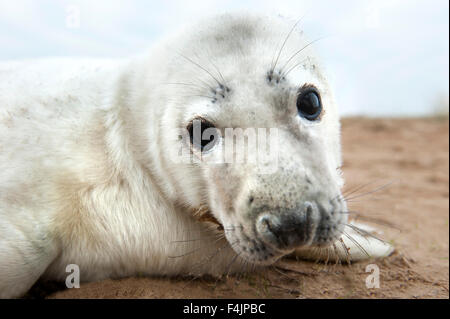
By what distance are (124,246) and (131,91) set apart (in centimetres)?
74

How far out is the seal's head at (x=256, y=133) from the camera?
1.47 m

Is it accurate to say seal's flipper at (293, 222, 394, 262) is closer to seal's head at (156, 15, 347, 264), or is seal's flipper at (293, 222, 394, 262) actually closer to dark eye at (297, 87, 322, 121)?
seal's head at (156, 15, 347, 264)

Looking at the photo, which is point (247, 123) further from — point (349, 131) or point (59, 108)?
point (349, 131)

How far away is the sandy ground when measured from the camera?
198cm

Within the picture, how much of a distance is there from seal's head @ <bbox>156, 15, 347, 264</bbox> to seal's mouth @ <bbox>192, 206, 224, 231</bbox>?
0.07 feet

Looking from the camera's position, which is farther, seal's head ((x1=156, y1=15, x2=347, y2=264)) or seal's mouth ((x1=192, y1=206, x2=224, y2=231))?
seal's mouth ((x1=192, y1=206, x2=224, y2=231))

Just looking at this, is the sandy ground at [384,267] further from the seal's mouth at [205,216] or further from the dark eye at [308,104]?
the dark eye at [308,104]

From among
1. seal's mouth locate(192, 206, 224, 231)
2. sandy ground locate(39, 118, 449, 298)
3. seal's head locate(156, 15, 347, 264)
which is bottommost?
sandy ground locate(39, 118, 449, 298)

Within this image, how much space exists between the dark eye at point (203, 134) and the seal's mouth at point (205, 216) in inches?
11.3

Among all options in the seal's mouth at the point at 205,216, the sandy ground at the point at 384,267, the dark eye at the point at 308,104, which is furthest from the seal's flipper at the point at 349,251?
the dark eye at the point at 308,104

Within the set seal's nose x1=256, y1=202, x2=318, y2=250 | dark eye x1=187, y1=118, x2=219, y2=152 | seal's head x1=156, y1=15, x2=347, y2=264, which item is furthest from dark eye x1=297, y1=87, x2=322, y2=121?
seal's nose x1=256, y1=202, x2=318, y2=250

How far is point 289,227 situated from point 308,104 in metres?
0.59

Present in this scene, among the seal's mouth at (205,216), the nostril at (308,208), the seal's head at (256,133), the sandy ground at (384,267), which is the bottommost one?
the sandy ground at (384,267)
